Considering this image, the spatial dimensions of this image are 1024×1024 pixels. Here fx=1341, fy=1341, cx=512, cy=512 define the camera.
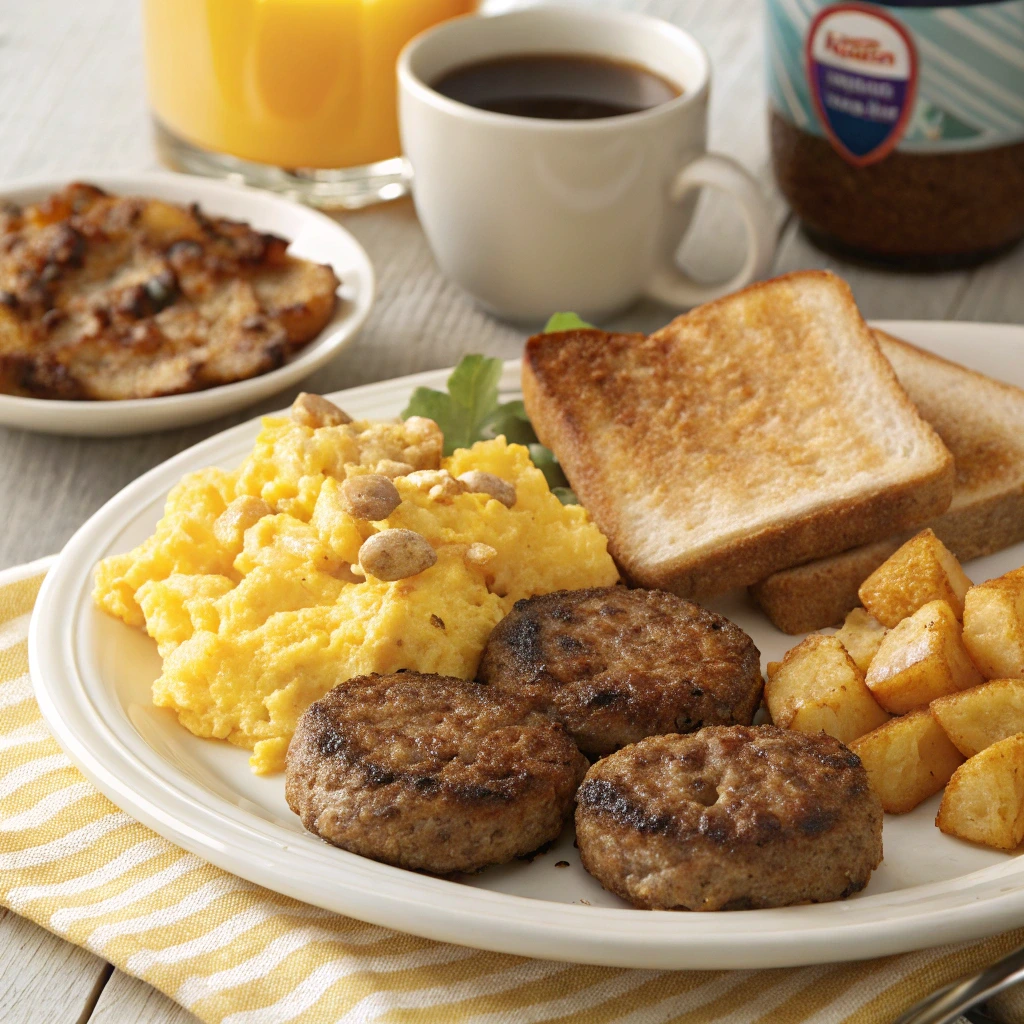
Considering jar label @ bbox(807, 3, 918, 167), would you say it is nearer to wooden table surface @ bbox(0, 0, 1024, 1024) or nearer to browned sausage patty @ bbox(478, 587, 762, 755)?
wooden table surface @ bbox(0, 0, 1024, 1024)

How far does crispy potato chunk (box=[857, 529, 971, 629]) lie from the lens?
212cm

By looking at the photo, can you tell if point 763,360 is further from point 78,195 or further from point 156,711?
point 78,195

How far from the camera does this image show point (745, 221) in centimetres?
330

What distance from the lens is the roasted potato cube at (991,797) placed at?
175 centimetres

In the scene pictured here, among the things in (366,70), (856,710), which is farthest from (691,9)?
(856,710)

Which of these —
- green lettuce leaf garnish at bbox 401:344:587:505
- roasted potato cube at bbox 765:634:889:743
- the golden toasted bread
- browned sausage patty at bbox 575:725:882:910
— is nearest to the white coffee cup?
the golden toasted bread

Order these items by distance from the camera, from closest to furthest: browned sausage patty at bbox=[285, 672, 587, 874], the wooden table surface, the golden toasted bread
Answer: browned sausage patty at bbox=[285, 672, 587, 874] → the wooden table surface → the golden toasted bread

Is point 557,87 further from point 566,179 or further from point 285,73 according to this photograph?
point 285,73

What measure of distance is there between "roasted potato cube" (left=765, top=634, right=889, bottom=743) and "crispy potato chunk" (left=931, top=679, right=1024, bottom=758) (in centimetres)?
13

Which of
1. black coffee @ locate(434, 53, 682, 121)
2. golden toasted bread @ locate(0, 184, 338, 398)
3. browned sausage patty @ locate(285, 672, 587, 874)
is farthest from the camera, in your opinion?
black coffee @ locate(434, 53, 682, 121)

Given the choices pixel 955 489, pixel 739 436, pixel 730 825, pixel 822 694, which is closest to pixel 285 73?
pixel 739 436

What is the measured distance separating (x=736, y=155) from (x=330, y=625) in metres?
2.77

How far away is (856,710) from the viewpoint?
6.45ft

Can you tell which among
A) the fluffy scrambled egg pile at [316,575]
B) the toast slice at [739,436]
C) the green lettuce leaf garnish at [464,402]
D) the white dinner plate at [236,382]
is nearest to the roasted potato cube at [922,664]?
the toast slice at [739,436]
